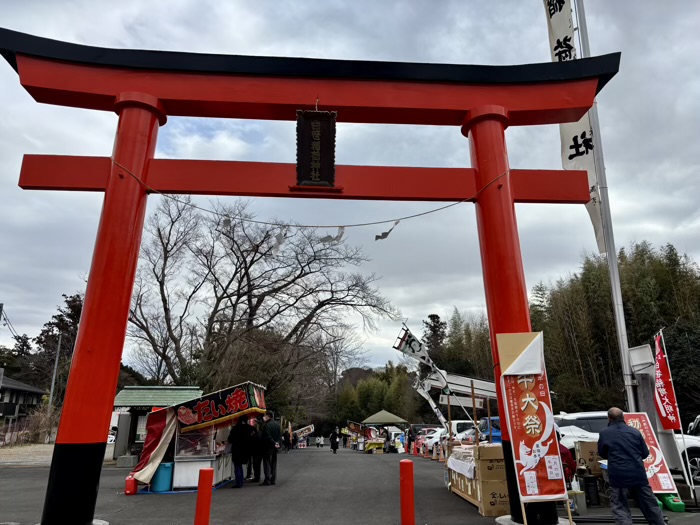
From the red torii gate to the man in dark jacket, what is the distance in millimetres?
1131

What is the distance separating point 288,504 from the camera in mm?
7848

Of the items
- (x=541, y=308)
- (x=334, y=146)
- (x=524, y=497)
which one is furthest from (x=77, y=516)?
(x=541, y=308)

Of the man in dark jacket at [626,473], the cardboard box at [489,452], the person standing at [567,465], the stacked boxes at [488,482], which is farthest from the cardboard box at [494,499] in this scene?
the man in dark jacket at [626,473]

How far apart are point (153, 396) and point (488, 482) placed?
10872mm

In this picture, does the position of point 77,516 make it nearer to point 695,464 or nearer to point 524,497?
point 524,497

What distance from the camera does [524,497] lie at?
213 inches

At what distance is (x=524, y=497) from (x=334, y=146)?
5.25 m

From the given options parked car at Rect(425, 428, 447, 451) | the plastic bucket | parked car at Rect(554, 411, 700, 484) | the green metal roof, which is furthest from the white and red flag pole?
parked car at Rect(425, 428, 447, 451)

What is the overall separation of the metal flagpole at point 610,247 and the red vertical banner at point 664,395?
2.50ft

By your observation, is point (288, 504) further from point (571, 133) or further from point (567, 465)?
point (571, 133)

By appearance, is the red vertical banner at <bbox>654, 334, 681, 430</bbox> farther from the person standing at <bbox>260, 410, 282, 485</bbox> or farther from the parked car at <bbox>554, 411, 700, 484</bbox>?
the person standing at <bbox>260, 410, 282, 485</bbox>

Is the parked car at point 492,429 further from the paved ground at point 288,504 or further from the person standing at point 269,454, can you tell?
the person standing at point 269,454

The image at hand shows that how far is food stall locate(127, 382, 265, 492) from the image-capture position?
946 centimetres

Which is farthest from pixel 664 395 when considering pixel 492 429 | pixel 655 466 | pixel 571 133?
pixel 492 429
